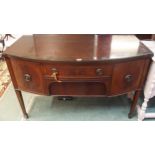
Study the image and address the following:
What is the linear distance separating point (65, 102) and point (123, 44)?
80cm

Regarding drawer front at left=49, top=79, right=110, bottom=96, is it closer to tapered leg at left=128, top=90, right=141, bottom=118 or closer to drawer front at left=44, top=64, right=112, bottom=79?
drawer front at left=44, top=64, right=112, bottom=79

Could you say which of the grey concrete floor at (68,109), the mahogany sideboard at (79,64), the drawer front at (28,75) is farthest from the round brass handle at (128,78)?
the drawer front at (28,75)

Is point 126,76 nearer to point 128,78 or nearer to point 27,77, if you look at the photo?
point 128,78

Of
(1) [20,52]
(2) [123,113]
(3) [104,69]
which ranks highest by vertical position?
(1) [20,52]

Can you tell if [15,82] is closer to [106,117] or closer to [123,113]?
[106,117]

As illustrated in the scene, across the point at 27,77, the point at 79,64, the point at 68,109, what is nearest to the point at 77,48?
the point at 79,64

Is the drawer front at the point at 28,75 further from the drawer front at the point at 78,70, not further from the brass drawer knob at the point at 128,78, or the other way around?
the brass drawer knob at the point at 128,78

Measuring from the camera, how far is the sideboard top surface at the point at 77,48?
1.05m

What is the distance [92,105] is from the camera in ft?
5.28

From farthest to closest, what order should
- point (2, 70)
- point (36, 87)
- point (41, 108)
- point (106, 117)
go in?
point (2, 70), point (41, 108), point (106, 117), point (36, 87)

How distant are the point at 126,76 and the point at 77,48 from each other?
386 millimetres

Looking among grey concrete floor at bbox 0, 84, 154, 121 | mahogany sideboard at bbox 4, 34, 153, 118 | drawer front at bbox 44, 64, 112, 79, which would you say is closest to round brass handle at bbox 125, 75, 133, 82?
mahogany sideboard at bbox 4, 34, 153, 118

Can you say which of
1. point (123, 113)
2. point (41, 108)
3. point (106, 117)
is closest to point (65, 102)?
point (41, 108)

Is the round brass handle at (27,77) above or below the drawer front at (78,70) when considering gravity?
below
